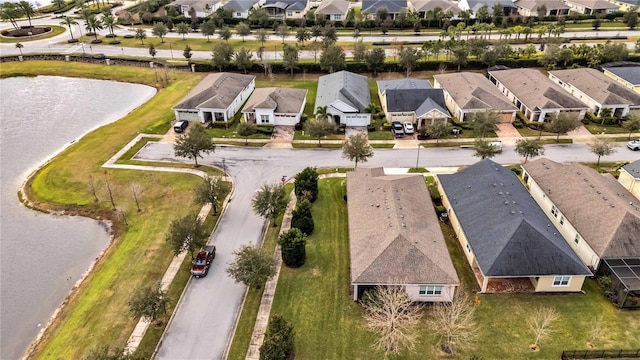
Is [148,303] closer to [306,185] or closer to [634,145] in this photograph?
[306,185]

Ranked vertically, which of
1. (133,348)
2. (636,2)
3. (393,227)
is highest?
(636,2)

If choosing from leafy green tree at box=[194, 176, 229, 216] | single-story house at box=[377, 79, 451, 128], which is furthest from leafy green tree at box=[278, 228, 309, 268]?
single-story house at box=[377, 79, 451, 128]

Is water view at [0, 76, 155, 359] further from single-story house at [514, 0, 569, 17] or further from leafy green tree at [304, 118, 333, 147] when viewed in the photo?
single-story house at [514, 0, 569, 17]

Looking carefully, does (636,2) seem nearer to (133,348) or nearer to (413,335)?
(413,335)

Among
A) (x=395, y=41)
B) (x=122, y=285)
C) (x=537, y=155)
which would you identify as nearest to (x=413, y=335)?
(x=122, y=285)

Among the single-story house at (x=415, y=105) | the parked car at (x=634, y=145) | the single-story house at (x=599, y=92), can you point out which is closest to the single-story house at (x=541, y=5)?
the single-story house at (x=599, y=92)

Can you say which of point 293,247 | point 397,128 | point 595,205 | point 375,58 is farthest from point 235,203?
point 375,58
